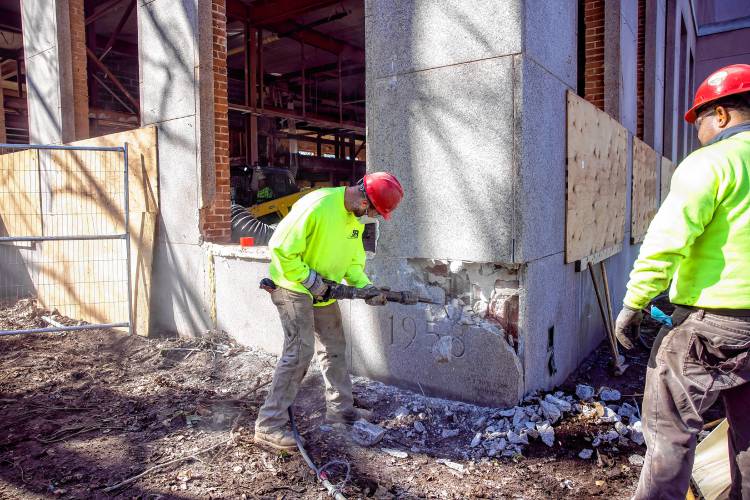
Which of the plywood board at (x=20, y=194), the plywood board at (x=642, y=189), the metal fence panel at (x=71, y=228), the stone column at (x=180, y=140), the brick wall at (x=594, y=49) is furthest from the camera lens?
the plywood board at (x=20, y=194)

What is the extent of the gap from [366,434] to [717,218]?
2.65 m

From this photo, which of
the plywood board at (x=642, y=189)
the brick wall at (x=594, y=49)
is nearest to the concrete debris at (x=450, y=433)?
the brick wall at (x=594, y=49)

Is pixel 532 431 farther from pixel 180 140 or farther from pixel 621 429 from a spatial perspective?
pixel 180 140

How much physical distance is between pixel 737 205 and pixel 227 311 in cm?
519

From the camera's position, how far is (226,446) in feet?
12.8

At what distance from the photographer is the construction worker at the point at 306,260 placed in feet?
11.9

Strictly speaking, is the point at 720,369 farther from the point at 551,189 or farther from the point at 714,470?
the point at 551,189

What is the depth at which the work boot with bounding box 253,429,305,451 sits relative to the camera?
3786 mm

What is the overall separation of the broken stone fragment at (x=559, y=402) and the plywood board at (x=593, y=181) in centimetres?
126

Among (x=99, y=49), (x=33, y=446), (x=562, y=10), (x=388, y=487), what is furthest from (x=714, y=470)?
(x=99, y=49)

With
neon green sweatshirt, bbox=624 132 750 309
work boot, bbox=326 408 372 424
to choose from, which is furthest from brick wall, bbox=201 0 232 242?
neon green sweatshirt, bbox=624 132 750 309

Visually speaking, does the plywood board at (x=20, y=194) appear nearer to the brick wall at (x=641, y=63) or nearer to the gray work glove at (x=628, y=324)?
the gray work glove at (x=628, y=324)

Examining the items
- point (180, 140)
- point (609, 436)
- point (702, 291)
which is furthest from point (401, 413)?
point (180, 140)

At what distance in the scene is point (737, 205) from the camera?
→ 7.88ft
